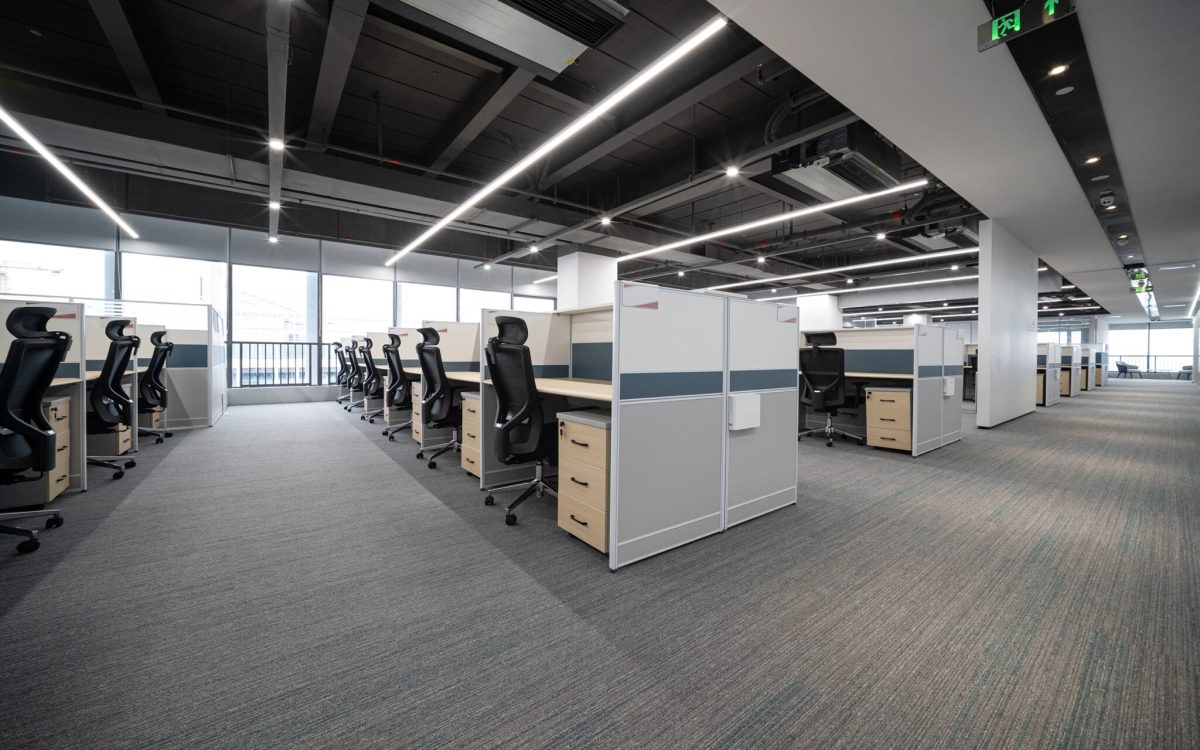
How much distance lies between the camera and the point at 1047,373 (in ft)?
32.1

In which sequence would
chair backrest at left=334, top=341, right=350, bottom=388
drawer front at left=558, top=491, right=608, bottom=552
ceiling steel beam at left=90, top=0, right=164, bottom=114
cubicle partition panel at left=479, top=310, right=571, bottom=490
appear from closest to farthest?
drawer front at left=558, top=491, right=608, bottom=552 < ceiling steel beam at left=90, top=0, right=164, bottom=114 < cubicle partition panel at left=479, top=310, right=571, bottom=490 < chair backrest at left=334, top=341, right=350, bottom=388

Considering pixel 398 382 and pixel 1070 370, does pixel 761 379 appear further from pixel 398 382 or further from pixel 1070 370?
pixel 1070 370

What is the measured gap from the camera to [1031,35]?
2990mm

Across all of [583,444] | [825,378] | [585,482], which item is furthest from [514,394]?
[825,378]

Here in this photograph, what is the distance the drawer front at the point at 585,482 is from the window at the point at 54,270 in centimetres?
846

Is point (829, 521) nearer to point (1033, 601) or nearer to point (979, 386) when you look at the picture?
point (1033, 601)

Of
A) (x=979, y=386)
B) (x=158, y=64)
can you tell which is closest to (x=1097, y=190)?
(x=979, y=386)

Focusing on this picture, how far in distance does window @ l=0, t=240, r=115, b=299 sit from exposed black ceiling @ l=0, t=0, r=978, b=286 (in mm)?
918

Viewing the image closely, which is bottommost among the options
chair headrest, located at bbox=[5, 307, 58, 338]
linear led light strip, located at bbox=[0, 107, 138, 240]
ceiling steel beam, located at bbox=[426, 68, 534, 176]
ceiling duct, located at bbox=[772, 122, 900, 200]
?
chair headrest, located at bbox=[5, 307, 58, 338]

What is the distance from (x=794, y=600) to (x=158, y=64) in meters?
6.58

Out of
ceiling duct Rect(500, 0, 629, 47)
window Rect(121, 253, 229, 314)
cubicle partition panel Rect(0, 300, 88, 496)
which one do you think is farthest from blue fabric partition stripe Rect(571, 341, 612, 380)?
window Rect(121, 253, 229, 314)

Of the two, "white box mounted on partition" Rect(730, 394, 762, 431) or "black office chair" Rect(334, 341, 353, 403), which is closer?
"white box mounted on partition" Rect(730, 394, 762, 431)

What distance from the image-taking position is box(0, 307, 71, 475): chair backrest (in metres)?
2.25

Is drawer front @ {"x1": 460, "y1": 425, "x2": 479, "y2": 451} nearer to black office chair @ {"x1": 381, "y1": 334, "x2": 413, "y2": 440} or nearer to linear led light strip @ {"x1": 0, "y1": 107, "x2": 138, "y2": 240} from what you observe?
black office chair @ {"x1": 381, "y1": 334, "x2": 413, "y2": 440}
